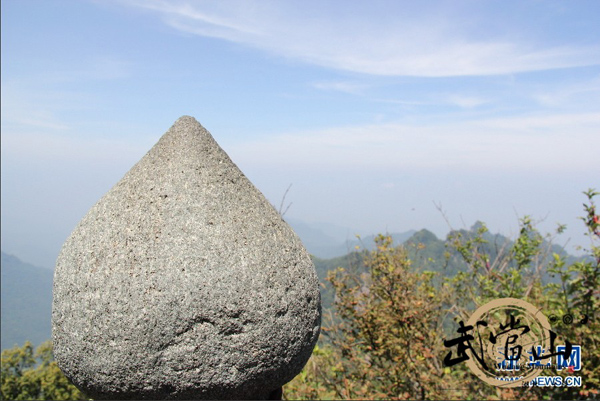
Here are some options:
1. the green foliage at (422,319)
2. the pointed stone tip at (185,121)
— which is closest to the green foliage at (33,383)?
the green foliage at (422,319)

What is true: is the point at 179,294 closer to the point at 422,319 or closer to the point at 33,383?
the point at 422,319

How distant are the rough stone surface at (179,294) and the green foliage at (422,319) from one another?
3.19 meters

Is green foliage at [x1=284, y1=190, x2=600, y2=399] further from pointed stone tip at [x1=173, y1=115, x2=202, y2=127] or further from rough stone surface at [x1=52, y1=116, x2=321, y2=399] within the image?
pointed stone tip at [x1=173, y1=115, x2=202, y2=127]

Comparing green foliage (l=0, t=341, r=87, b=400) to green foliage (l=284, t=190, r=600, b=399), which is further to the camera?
green foliage (l=0, t=341, r=87, b=400)

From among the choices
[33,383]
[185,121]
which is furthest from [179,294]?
[33,383]

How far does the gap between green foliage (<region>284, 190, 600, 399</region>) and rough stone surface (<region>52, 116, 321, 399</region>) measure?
3.19 metres

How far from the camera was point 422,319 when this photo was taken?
20.1 ft

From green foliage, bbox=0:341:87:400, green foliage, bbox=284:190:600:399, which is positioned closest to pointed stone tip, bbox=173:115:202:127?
green foliage, bbox=284:190:600:399

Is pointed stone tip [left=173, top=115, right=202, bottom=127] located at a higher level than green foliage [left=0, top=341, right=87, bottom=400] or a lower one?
higher

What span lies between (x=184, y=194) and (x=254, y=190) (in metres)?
0.64

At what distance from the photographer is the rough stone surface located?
286 cm

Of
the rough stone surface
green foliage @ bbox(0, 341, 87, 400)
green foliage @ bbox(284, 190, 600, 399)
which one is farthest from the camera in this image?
green foliage @ bbox(0, 341, 87, 400)

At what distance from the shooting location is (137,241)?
2.97 metres

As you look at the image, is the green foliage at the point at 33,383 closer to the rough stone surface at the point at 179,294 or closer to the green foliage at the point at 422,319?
the green foliage at the point at 422,319
